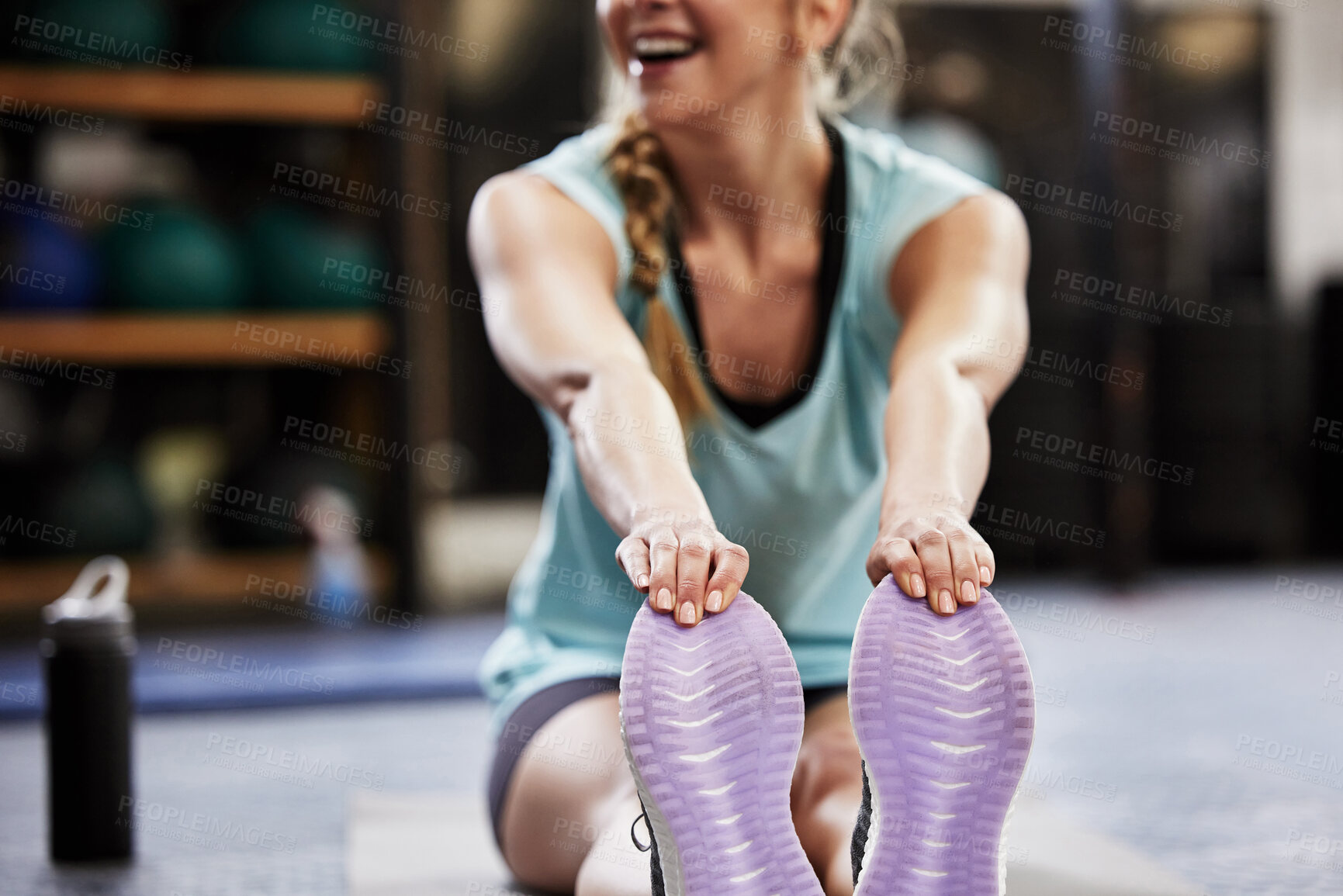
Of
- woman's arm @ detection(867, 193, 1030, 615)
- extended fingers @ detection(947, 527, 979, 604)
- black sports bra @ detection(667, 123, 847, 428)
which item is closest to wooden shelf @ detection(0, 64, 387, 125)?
black sports bra @ detection(667, 123, 847, 428)

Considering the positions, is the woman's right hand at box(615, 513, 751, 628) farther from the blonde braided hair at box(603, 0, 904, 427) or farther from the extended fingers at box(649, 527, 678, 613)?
the blonde braided hair at box(603, 0, 904, 427)

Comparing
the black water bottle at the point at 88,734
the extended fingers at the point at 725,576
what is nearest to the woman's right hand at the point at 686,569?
the extended fingers at the point at 725,576

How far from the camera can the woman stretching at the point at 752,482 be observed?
2.70 feet

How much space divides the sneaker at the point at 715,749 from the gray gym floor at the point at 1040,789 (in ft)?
1.62

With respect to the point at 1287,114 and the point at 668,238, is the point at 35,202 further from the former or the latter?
the point at 1287,114

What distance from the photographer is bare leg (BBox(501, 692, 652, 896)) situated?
3.76ft

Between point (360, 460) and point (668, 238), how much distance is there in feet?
7.32

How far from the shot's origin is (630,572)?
881 millimetres

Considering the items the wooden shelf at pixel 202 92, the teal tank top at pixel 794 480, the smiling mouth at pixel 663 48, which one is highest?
the wooden shelf at pixel 202 92

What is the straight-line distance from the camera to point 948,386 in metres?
1.06

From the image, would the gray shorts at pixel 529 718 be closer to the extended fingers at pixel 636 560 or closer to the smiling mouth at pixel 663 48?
the extended fingers at pixel 636 560

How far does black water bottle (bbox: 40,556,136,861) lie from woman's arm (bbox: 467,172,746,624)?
60cm

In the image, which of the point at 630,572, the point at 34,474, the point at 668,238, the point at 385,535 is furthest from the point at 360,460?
the point at 630,572

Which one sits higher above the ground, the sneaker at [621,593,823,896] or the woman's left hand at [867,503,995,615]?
the woman's left hand at [867,503,995,615]
